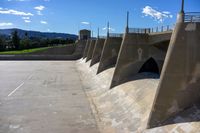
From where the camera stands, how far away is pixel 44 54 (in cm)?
9025

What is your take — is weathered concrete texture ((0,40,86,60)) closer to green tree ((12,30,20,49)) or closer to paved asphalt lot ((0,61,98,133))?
green tree ((12,30,20,49))

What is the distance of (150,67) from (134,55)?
8.75 feet

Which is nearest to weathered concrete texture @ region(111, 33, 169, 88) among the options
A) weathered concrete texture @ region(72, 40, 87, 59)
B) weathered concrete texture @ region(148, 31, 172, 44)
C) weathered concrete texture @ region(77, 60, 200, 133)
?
weathered concrete texture @ region(148, 31, 172, 44)

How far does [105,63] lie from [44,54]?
47.8m

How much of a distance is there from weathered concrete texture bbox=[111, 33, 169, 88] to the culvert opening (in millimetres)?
132

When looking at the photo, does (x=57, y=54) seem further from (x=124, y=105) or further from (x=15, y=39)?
(x=124, y=105)

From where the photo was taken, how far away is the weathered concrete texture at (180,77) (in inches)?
746

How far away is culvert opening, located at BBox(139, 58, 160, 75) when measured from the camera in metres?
35.2

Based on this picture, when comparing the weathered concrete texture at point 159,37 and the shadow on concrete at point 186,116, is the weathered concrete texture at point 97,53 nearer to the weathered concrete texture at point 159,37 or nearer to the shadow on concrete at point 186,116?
the weathered concrete texture at point 159,37

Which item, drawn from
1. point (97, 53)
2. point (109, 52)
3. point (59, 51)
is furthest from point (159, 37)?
point (59, 51)

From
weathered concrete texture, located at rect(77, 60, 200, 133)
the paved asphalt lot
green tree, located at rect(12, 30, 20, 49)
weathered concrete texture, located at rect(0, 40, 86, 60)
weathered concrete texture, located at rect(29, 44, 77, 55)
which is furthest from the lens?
green tree, located at rect(12, 30, 20, 49)

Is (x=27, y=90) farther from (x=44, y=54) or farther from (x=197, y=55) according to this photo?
(x=44, y=54)

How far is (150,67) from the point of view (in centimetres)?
3556

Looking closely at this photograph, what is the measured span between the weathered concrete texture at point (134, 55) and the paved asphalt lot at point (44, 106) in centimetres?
553
